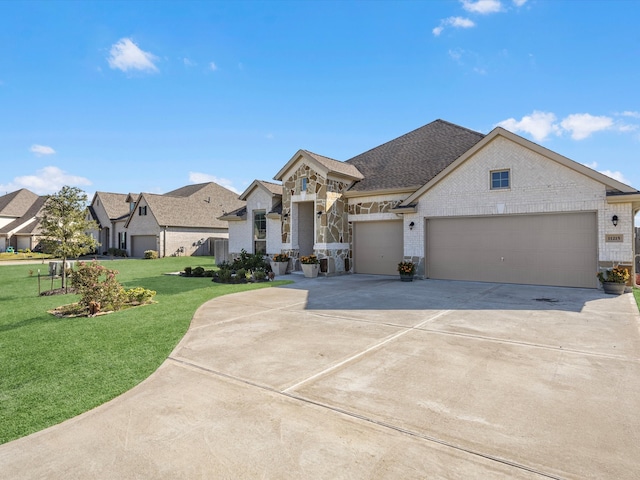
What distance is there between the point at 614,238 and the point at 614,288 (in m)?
1.77

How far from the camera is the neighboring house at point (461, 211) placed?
1259 cm

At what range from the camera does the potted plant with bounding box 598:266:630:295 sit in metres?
11.4

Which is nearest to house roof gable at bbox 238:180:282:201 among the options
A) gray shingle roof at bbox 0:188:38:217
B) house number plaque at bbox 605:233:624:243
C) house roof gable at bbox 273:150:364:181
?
house roof gable at bbox 273:150:364:181

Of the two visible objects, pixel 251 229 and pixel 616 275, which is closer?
pixel 616 275

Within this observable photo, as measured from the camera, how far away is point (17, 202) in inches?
1929

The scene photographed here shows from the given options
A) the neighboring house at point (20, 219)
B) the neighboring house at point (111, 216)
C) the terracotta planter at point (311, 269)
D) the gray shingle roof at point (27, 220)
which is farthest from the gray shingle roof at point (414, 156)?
the gray shingle roof at point (27, 220)

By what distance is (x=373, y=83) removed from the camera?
16.7m

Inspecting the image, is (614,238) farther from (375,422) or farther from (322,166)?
(375,422)

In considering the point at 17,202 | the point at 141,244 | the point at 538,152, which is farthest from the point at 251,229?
the point at 17,202

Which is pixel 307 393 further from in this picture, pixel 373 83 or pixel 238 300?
pixel 373 83

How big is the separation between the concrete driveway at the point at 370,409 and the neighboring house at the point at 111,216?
120ft

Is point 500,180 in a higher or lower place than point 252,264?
higher

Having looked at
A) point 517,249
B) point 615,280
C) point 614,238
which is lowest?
point 615,280

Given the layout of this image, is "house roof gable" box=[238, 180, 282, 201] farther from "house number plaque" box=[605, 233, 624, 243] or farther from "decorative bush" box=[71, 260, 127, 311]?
"house number plaque" box=[605, 233, 624, 243]
